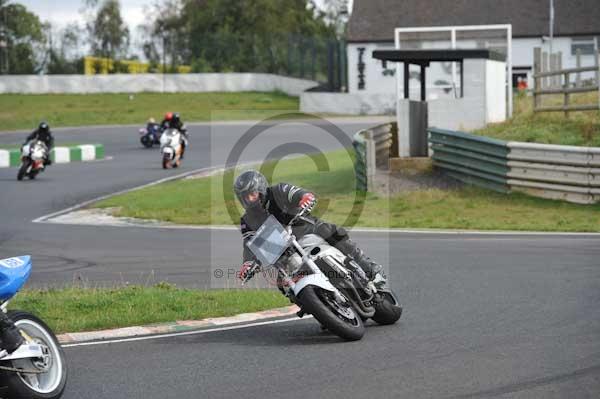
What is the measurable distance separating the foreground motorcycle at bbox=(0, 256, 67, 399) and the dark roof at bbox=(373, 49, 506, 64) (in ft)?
56.9

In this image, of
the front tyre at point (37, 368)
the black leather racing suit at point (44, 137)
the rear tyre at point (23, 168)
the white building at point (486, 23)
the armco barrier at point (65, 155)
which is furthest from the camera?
the white building at point (486, 23)

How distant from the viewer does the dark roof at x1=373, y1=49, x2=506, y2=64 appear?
78.2ft

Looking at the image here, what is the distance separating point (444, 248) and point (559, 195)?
5.32 meters

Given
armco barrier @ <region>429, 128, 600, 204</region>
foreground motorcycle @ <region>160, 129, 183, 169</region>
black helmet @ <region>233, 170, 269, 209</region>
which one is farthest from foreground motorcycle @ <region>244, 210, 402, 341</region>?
foreground motorcycle @ <region>160, 129, 183, 169</region>

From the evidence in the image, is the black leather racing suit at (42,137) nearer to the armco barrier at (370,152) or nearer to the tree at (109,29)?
the armco barrier at (370,152)

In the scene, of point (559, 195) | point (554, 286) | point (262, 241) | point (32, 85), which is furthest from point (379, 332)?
point (32, 85)

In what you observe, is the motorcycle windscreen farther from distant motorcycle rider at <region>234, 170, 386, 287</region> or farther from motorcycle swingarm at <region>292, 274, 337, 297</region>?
motorcycle swingarm at <region>292, 274, 337, 297</region>

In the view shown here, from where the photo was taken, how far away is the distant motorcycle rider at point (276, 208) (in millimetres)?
8602

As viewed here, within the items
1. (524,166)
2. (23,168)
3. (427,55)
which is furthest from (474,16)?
(524,166)

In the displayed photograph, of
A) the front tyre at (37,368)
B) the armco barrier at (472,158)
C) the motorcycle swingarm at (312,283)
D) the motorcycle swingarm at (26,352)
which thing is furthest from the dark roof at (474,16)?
the motorcycle swingarm at (26,352)

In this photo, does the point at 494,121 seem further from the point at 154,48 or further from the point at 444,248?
the point at 154,48

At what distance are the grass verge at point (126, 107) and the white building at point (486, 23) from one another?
18.7 ft

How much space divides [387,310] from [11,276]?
141 inches

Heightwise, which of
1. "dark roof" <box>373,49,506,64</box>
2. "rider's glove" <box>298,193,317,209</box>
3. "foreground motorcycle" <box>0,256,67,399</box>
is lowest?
"foreground motorcycle" <box>0,256,67,399</box>
